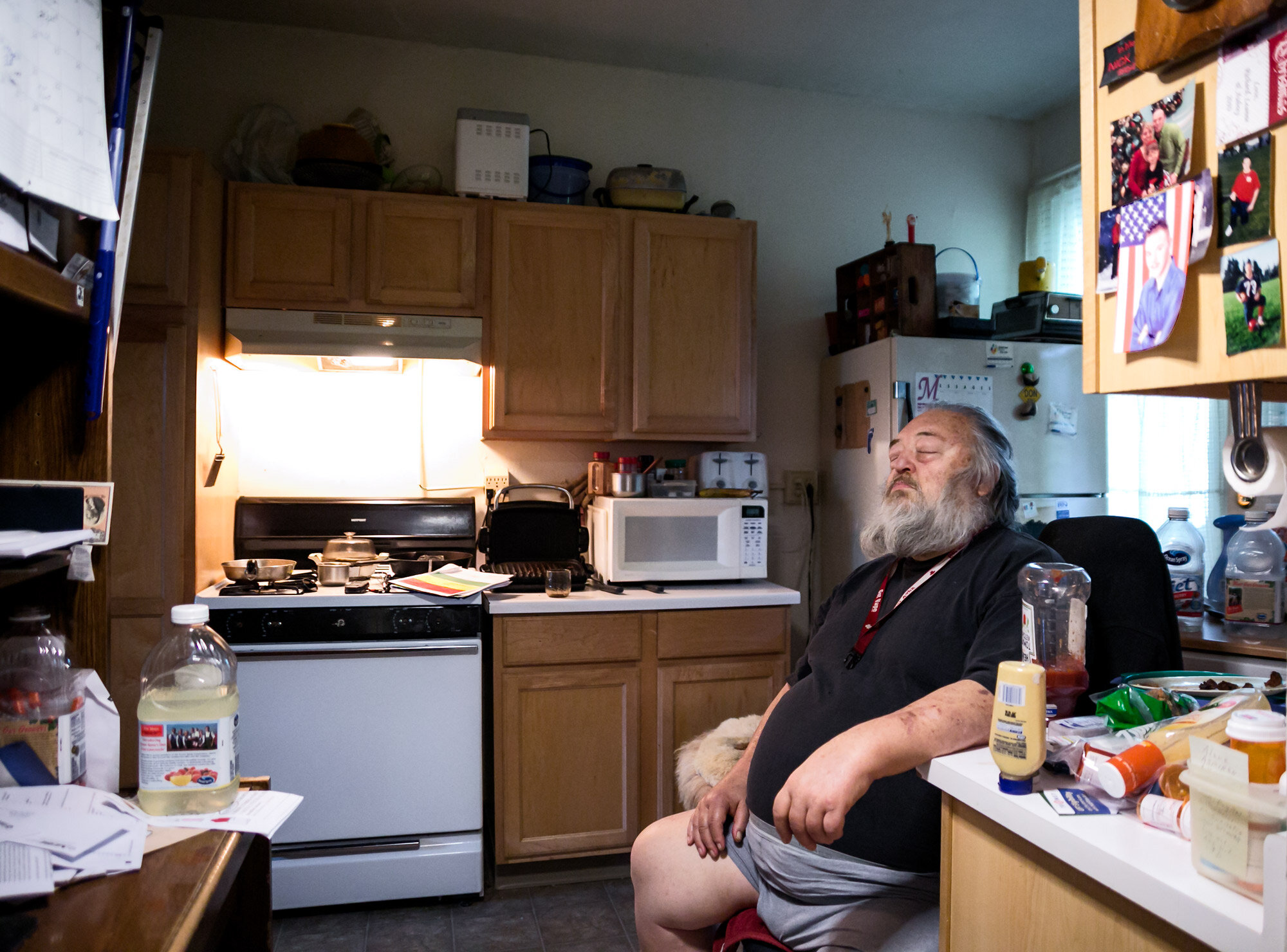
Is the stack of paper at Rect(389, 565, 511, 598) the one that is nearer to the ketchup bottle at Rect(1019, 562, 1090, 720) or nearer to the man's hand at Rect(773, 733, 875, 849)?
the man's hand at Rect(773, 733, 875, 849)

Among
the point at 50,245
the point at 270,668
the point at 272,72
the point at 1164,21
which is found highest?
the point at 272,72

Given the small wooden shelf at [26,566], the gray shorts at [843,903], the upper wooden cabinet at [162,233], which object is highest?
the upper wooden cabinet at [162,233]

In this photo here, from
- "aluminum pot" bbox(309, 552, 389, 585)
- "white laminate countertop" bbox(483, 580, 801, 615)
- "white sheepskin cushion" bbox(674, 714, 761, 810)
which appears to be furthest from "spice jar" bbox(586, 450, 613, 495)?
"white sheepskin cushion" bbox(674, 714, 761, 810)

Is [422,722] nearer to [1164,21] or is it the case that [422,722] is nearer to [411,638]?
[411,638]

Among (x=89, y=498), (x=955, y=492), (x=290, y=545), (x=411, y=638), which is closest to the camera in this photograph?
(x=89, y=498)

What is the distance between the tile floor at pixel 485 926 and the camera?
7.36ft

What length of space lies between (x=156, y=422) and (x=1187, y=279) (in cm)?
252

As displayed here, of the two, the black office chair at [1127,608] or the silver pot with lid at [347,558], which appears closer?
the black office chair at [1127,608]

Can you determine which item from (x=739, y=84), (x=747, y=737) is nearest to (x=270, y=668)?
(x=747, y=737)

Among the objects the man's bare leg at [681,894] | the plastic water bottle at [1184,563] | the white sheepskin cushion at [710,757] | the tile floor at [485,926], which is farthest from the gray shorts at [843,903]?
the plastic water bottle at [1184,563]

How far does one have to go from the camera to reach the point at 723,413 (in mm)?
3021

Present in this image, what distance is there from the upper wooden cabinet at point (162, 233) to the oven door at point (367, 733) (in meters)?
1.06

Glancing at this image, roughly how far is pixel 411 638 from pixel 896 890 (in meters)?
1.56

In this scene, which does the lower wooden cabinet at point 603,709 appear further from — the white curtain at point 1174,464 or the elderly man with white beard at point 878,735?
the white curtain at point 1174,464
